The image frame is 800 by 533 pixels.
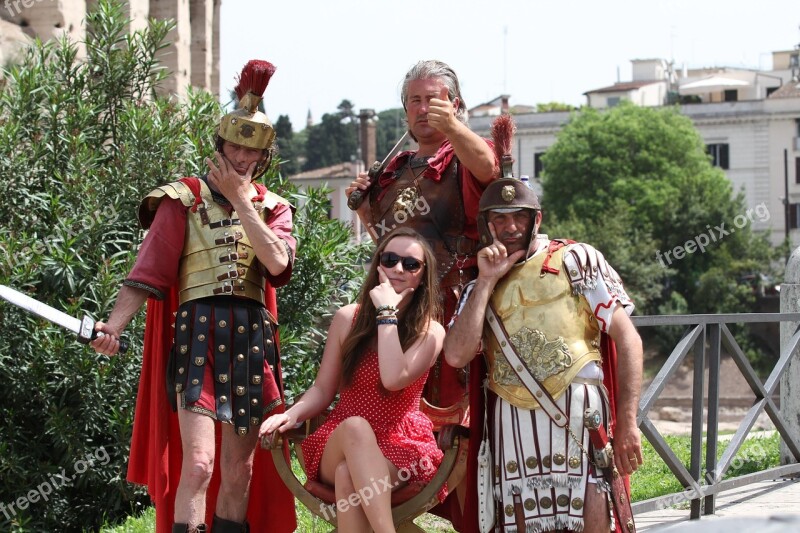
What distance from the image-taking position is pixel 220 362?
14.4 feet

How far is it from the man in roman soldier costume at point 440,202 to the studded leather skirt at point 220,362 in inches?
26.2

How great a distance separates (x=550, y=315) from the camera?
393 cm

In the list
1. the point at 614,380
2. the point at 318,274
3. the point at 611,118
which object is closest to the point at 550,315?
the point at 614,380

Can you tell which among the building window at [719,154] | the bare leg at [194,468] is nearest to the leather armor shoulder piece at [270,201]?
the bare leg at [194,468]

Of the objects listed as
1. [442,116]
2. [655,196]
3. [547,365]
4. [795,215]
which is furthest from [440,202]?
[795,215]

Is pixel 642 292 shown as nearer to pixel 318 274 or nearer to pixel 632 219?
pixel 632 219

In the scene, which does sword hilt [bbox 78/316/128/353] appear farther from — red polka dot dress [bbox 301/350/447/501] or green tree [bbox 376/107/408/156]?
green tree [bbox 376/107/408/156]

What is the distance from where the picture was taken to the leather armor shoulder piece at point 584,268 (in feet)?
12.9

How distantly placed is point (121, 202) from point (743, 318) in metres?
4.13

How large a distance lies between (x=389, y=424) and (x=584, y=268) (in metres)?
0.91

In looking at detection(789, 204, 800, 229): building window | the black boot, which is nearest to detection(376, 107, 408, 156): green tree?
detection(789, 204, 800, 229): building window

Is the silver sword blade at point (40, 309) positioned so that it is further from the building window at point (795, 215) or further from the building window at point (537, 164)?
the building window at point (537, 164)

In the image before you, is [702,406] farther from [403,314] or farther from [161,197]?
[161,197]

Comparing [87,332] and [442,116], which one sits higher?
[442,116]
